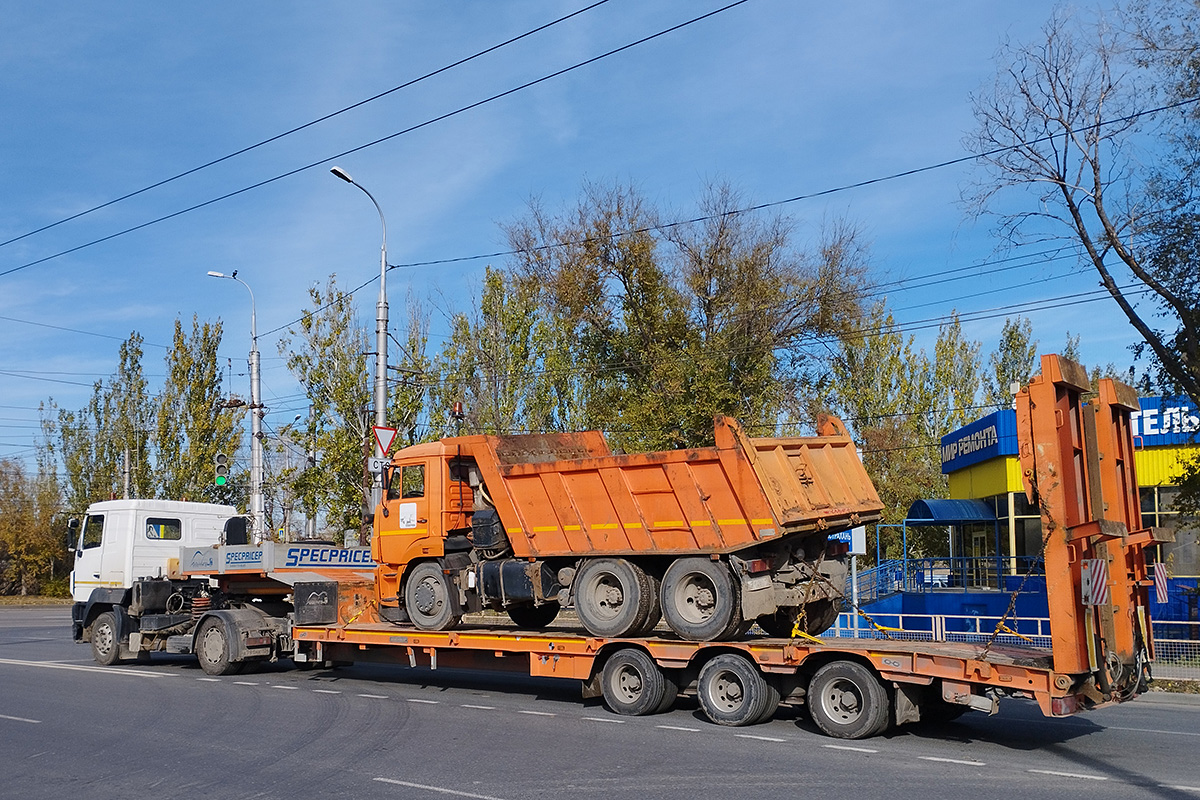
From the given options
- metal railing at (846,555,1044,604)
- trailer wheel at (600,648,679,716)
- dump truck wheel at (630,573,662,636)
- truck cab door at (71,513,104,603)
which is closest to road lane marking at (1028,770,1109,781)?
trailer wheel at (600,648,679,716)

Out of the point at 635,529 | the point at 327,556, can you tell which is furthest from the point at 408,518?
the point at 635,529

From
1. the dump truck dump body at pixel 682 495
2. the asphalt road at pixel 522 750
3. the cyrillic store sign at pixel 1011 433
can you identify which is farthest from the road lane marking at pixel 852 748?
the cyrillic store sign at pixel 1011 433

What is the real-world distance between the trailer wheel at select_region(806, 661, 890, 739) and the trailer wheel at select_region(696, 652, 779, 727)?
1.62ft

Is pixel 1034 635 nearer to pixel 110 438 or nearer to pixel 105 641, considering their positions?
pixel 105 641

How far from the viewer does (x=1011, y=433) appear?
2686cm

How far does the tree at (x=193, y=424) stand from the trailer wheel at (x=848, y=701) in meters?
40.6

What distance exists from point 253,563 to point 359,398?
49.1 ft

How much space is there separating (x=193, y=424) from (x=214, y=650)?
108ft

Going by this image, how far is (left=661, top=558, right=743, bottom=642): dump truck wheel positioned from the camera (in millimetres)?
11109

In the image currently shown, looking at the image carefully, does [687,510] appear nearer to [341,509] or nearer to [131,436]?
[341,509]

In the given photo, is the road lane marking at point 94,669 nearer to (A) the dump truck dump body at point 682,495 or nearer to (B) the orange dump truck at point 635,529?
(B) the orange dump truck at point 635,529

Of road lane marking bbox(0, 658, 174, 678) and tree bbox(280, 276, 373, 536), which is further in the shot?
tree bbox(280, 276, 373, 536)

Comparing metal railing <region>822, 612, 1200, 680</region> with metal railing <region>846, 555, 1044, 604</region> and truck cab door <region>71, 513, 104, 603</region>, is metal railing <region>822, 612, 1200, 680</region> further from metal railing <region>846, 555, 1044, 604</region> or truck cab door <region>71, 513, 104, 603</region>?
Answer: truck cab door <region>71, 513, 104, 603</region>

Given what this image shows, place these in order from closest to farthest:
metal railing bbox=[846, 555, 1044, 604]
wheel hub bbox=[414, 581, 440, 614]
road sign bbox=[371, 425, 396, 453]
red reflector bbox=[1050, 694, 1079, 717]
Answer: red reflector bbox=[1050, 694, 1079, 717]
wheel hub bbox=[414, 581, 440, 614]
road sign bbox=[371, 425, 396, 453]
metal railing bbox=[846, 555, 1044, 604]
